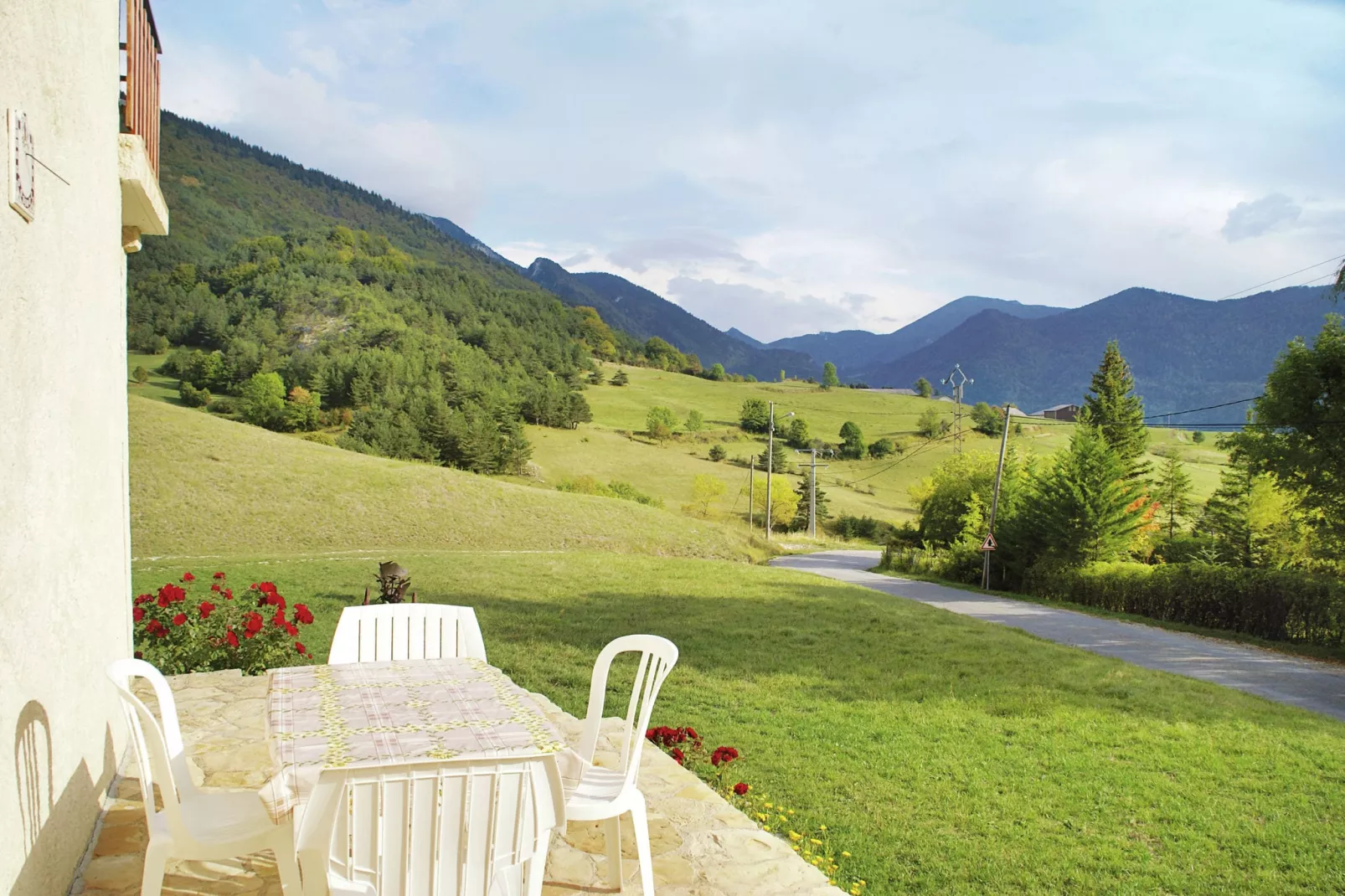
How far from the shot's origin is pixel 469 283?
284 feet

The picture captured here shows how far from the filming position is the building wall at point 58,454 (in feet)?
6.98

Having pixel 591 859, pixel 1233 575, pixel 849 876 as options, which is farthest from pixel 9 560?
pixel 1233 575

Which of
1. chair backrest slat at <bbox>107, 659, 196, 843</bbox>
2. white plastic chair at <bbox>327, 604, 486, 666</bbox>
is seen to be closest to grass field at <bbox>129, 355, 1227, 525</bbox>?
white plastic chair at <bbox>327, 604, 486, 666</bbox>

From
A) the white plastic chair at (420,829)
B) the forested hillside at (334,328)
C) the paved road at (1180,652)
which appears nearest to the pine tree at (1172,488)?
the paved road at (1180,652)

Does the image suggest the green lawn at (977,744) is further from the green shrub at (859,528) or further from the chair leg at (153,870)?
the green shrub at (859,528)

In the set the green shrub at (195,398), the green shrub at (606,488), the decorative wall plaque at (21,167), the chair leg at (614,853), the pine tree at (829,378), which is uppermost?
the pine tree at (829,378)

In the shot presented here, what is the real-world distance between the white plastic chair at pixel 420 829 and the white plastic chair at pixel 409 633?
1.79 meters

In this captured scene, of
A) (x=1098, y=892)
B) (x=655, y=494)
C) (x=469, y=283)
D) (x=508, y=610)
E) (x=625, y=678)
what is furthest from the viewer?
(x=469, y=283)

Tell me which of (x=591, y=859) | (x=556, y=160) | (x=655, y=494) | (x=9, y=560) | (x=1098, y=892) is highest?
(x=556, y=160)

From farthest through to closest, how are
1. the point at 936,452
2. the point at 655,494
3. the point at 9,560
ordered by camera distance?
the point at 936,452
the point at 655,494
the point at 9,560

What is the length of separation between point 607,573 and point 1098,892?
1392 cm

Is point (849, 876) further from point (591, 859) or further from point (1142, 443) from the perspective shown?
point (1142, 443)

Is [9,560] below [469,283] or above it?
below

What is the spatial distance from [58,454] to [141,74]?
2.64 meters
